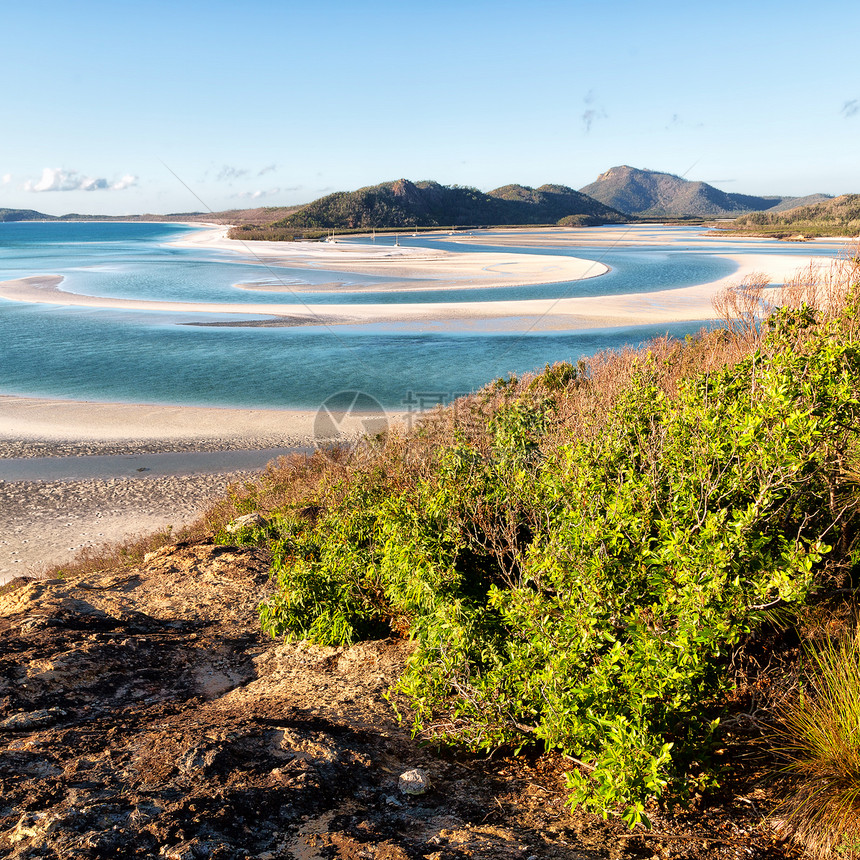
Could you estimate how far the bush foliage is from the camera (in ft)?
11.5

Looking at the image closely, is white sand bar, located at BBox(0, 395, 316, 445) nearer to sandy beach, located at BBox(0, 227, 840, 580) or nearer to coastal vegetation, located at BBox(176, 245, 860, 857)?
sandy beach, located at BBox(0, 227, 840, 580)

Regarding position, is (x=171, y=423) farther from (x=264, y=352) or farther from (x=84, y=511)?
(x=264, y=352)

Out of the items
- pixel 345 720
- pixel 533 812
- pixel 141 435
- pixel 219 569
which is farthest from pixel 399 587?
pixel 141 435

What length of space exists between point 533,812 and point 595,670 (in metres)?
1.17

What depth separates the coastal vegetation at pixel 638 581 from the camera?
3.54 meters

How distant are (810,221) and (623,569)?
135 metres

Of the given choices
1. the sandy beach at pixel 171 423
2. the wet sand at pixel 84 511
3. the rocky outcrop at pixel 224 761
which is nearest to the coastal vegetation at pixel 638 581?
the rocky outcrop at pixel 224 761

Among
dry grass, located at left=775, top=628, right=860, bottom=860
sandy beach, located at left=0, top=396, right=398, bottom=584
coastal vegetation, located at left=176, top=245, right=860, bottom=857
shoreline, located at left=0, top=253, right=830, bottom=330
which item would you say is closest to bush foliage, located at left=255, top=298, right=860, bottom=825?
coastal vegetation, located at left=176, top=245, right=860, bottom=857

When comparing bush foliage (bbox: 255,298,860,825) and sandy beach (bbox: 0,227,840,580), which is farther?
sandy beach (bbox: 0,227,840,580)

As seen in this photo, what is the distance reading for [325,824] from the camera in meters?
3.66

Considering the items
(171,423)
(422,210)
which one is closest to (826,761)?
(171,423)

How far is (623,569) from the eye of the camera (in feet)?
13.1

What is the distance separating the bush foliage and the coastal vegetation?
19mm

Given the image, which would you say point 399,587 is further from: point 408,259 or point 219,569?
point 408,259
